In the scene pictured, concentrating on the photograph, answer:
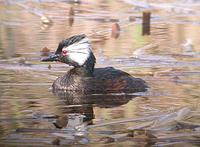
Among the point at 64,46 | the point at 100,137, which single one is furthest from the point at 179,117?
the point at 64,46

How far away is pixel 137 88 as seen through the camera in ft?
32.7

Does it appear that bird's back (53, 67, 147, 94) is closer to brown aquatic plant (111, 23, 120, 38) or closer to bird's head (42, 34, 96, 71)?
bird's head (42, 34, 96, 71)

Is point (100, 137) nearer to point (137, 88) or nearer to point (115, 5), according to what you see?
point (137, 88)

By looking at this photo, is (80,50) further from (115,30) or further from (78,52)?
(115,30)

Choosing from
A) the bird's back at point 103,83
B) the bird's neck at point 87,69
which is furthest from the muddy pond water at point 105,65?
the bird's neck at point 87,69

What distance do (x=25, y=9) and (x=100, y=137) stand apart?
10537mm

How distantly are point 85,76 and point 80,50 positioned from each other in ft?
1.11

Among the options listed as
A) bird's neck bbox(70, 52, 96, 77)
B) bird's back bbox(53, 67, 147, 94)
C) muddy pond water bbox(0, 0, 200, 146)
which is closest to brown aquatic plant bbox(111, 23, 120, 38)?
A: muddy pond water bbox(0, 0, 200, 146)

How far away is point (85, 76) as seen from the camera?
→ 33.3 ft

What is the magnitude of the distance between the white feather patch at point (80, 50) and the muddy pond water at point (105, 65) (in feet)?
1.65

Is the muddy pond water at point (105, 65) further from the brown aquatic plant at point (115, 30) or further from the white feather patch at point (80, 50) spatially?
the white feather patch at point (80, 50)

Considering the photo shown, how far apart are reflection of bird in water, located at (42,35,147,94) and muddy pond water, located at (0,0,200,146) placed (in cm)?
19

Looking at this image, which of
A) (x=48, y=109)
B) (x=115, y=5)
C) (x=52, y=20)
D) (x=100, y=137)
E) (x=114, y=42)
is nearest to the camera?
(x=100, y=137)

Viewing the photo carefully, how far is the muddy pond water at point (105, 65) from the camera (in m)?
7.39
